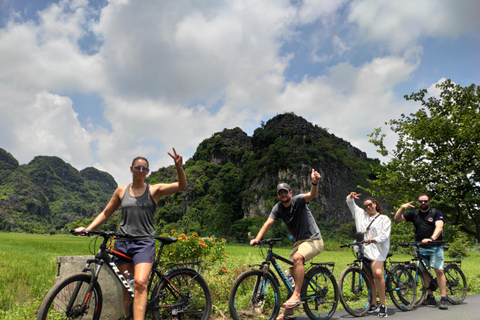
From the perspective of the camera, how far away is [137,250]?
11.4 feet

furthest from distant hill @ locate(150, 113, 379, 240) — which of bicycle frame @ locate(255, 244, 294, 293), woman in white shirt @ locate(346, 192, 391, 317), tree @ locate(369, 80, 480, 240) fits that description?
bicycle frame @ locate(255, 244, 294, 293)

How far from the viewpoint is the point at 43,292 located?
201 inches

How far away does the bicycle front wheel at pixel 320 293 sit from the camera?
467cm

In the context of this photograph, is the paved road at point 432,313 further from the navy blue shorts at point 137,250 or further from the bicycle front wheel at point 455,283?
the navy blue shorts at point 137,250

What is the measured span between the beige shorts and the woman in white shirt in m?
1.16

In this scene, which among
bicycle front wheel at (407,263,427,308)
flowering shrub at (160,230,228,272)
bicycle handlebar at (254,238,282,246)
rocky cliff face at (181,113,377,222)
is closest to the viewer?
bicycle handlebar at (254,238,282,246)

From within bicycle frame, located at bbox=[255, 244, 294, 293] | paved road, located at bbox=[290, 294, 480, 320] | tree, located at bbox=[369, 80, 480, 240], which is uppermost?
tree, located at bbox=[369, 80, 480, 240]

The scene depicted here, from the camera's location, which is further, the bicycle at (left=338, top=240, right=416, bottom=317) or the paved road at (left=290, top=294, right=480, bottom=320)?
the bicycle at (left=338, top=240, right=416, bottom=317)

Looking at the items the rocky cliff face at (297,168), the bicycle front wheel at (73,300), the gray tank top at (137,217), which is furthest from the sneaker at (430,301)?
the rocky cliff face at (297,168)

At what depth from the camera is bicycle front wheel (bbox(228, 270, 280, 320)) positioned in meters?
4.16

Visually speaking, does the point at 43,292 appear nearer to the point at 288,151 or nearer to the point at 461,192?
the point at 461,192

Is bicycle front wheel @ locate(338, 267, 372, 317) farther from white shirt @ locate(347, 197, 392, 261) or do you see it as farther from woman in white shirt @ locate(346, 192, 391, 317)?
white shirt @ locate(347, 197, 392, 261)

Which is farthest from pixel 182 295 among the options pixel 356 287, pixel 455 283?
pixel 455 283

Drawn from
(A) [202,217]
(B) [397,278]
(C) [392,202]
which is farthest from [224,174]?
(B) [397,278]
